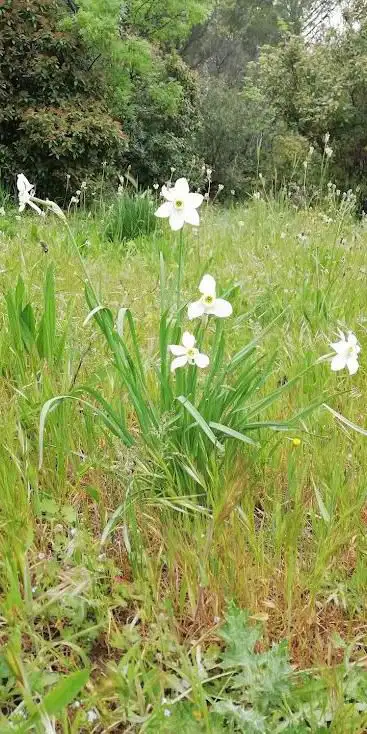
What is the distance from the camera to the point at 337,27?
1265 cm

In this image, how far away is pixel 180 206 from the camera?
1326mm

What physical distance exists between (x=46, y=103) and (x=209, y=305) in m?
7.98

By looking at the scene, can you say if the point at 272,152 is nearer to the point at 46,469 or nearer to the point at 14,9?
the point at 14,9

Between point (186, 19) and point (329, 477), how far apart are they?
10717mm

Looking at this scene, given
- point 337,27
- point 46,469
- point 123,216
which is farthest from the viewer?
point 337,27

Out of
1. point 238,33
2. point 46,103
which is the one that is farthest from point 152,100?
point 238,33

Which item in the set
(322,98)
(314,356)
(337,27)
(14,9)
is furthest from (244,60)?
(314,356)

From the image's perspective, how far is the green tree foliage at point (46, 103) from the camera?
7930 millimetres

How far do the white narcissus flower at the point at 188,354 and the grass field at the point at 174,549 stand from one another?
8 cm

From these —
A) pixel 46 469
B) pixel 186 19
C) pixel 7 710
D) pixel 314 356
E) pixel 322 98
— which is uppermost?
pixel 186 19

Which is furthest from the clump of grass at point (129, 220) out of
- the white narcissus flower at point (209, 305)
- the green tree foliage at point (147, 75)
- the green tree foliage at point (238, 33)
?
the green tree foliage at point (238, 33)

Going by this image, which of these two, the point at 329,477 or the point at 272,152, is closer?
the point at 329,477

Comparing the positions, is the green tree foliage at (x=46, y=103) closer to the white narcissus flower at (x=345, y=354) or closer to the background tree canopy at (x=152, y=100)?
the background tree canopy at (x=152, y=100)

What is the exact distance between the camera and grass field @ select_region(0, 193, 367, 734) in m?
0.94
